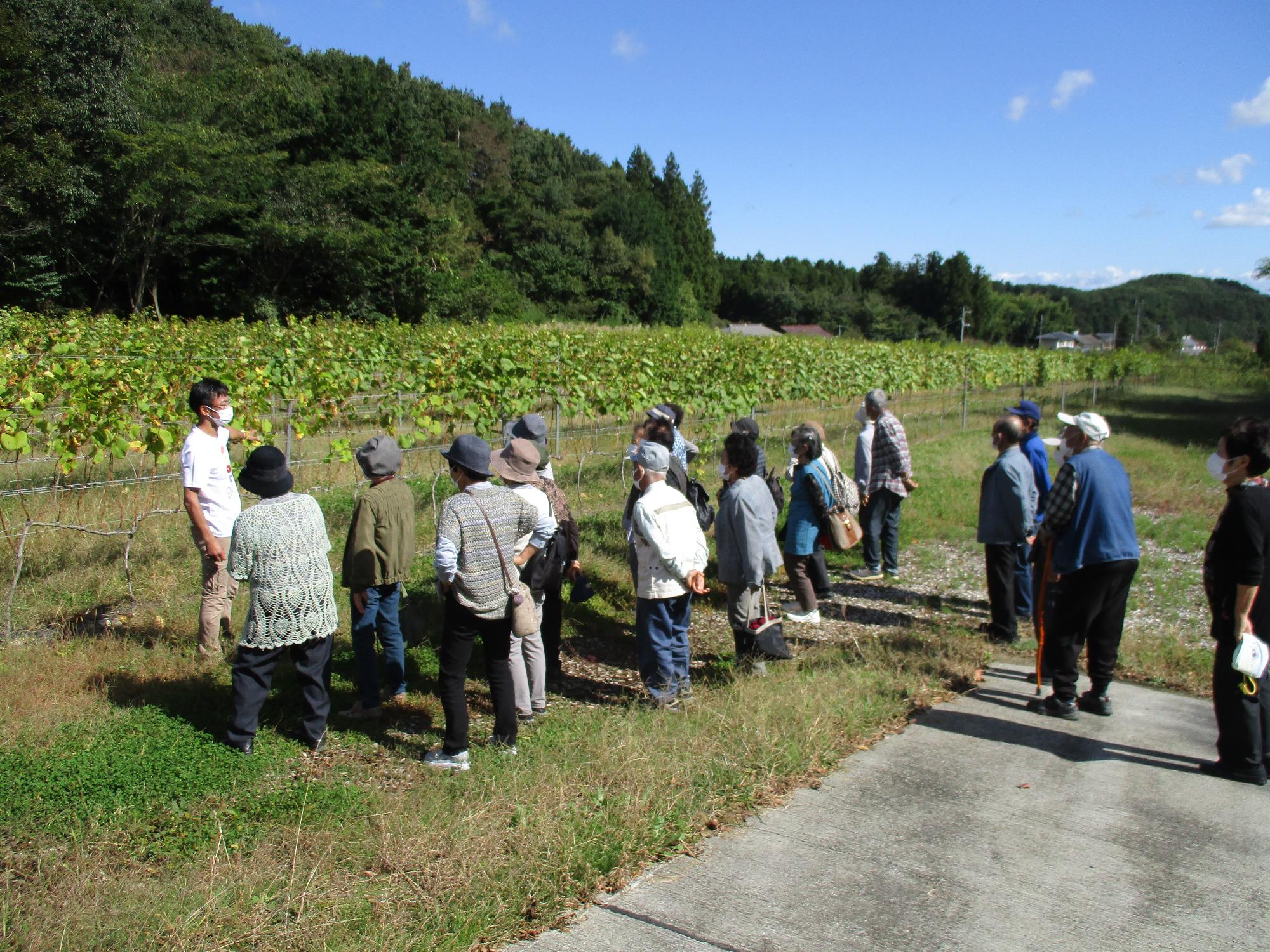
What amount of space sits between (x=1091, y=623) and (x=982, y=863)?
1.93 meters

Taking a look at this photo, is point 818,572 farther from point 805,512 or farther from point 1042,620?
point 1042,620

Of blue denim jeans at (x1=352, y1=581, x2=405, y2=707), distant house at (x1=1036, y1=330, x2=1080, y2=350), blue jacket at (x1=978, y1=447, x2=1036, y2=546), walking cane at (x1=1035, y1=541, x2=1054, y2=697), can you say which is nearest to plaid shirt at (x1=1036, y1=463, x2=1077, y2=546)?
walking cane at (x1=1035, y1=541, x2=1054, y2=697)

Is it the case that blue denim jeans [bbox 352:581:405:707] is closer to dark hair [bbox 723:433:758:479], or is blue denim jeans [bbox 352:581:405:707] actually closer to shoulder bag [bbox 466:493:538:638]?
shoulder bag [bbox 466:493:538:638]

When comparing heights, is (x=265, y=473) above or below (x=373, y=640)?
→ above

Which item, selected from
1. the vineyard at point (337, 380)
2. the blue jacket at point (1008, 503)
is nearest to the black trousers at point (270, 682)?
the vineyard at point (337, 380)

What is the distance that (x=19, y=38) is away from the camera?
81.9 ft

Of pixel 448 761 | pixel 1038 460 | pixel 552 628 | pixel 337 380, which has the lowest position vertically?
pixel 448 761

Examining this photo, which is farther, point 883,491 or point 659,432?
point 883,491

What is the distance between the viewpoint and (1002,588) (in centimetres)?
625

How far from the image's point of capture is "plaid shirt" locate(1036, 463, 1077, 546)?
4633 mm

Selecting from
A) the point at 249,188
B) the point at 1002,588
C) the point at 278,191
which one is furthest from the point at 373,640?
the point at 278,191

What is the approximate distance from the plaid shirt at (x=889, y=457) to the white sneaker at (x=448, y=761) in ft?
16.8

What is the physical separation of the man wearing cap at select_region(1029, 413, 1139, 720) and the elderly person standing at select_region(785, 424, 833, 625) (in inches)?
70.2

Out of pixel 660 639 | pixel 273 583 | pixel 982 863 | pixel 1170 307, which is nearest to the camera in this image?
pixel 982 863
